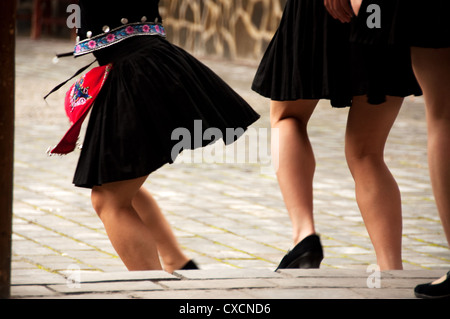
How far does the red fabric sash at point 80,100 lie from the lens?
335cm

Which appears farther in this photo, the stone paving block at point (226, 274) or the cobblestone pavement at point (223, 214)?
the cobblestone pavement at point (223, 214)

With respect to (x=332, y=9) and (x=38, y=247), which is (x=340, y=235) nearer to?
(x=38, y=247)

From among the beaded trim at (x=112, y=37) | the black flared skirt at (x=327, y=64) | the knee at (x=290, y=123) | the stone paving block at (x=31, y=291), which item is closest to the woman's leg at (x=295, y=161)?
the knee at (x=290, y=123)

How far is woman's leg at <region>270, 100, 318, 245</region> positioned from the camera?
361 cm

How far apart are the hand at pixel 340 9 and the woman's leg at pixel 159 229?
3.35 feet

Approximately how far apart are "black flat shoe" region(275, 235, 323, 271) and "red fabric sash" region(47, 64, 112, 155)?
92 cm

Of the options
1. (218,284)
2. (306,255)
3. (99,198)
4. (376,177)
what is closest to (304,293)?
(218,284)

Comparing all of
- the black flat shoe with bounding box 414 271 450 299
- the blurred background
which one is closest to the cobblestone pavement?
the black flat shoe with bounding box 414 271 450 299

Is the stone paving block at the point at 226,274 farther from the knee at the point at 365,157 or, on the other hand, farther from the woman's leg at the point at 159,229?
the knee at the point at 365,157

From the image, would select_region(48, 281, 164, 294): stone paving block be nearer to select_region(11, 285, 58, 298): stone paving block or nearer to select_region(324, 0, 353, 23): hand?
select_region(11, 285, 58, 298): stone paving block

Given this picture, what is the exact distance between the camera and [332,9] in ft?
10.9

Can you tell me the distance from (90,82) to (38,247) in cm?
148
